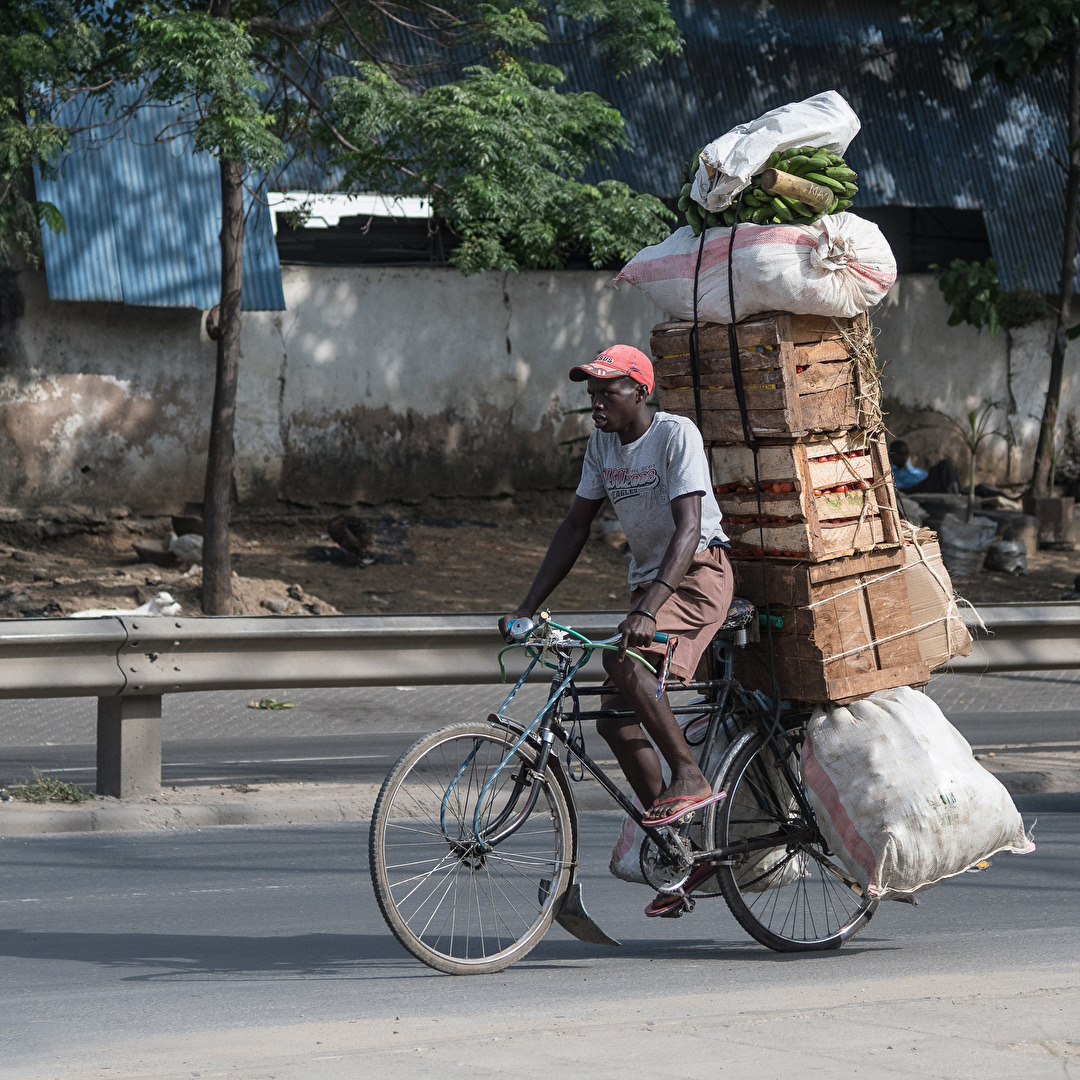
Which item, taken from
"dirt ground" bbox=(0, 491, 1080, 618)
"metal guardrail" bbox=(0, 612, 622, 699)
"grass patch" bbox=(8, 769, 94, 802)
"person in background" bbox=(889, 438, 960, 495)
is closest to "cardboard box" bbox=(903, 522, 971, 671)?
"metal guardrail" bbox=(0, 612, 622, 699)

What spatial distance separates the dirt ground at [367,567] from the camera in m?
14.4

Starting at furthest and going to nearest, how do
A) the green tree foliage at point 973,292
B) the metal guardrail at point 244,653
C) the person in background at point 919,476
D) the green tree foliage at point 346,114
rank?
the green tree foliage at point 973,292 → the person in background at point 919,476 → the green tree foliage at point 346,114 → the metal guardrail at point 244,653

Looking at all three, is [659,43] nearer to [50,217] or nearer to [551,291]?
[551,291]

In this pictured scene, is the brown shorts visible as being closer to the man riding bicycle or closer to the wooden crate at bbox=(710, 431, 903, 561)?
the man riding bicycle

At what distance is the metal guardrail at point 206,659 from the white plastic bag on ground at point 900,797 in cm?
166

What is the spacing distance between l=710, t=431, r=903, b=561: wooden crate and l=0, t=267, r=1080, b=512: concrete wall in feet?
41.3

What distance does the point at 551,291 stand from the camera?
1875 centimetres

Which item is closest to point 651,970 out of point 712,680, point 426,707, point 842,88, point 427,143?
point 712,680

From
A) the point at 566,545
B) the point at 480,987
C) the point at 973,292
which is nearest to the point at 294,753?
the point at 566,545

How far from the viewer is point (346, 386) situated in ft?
58.6

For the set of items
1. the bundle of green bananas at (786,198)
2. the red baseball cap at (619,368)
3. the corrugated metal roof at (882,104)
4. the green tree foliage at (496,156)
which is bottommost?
the red baseball cap at (619,368)

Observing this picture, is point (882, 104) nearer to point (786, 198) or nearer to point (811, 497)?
point (786, 198)

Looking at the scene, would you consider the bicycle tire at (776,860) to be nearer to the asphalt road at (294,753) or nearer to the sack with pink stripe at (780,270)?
the sack with pink stripe at (780,270)

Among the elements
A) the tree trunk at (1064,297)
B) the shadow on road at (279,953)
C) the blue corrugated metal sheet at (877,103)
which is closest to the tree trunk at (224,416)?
the blue corrugated metal sheet at (877,103)
